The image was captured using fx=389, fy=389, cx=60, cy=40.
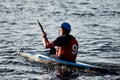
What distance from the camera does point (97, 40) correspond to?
66.9ft

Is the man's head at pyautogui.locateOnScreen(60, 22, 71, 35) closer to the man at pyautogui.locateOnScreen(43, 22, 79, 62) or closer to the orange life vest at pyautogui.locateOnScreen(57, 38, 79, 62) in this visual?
the man at pyautogui.locateOnScreen(43, 22, 79, 62)

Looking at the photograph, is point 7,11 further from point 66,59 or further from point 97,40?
point 66,59

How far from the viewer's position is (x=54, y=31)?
2241 cm

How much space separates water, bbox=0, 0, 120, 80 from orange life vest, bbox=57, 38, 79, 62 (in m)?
0.64

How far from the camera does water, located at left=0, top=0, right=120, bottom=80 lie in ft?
48.2

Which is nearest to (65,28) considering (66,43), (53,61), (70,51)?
(66,43)

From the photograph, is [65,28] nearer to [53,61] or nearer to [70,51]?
[70,51]

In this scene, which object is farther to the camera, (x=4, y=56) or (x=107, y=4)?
(x=107, y=4)

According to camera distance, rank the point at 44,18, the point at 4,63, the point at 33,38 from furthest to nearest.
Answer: the point at 44,18
the point at 33,38
the point at 4,63

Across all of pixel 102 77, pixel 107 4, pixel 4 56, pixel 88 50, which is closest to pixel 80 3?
pixel 107 4

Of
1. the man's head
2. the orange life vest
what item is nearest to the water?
the orange life vest

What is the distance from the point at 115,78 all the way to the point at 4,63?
460 centimetres

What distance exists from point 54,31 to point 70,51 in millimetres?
8267

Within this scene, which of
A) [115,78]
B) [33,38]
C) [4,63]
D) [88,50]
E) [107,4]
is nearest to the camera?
[115,78]
